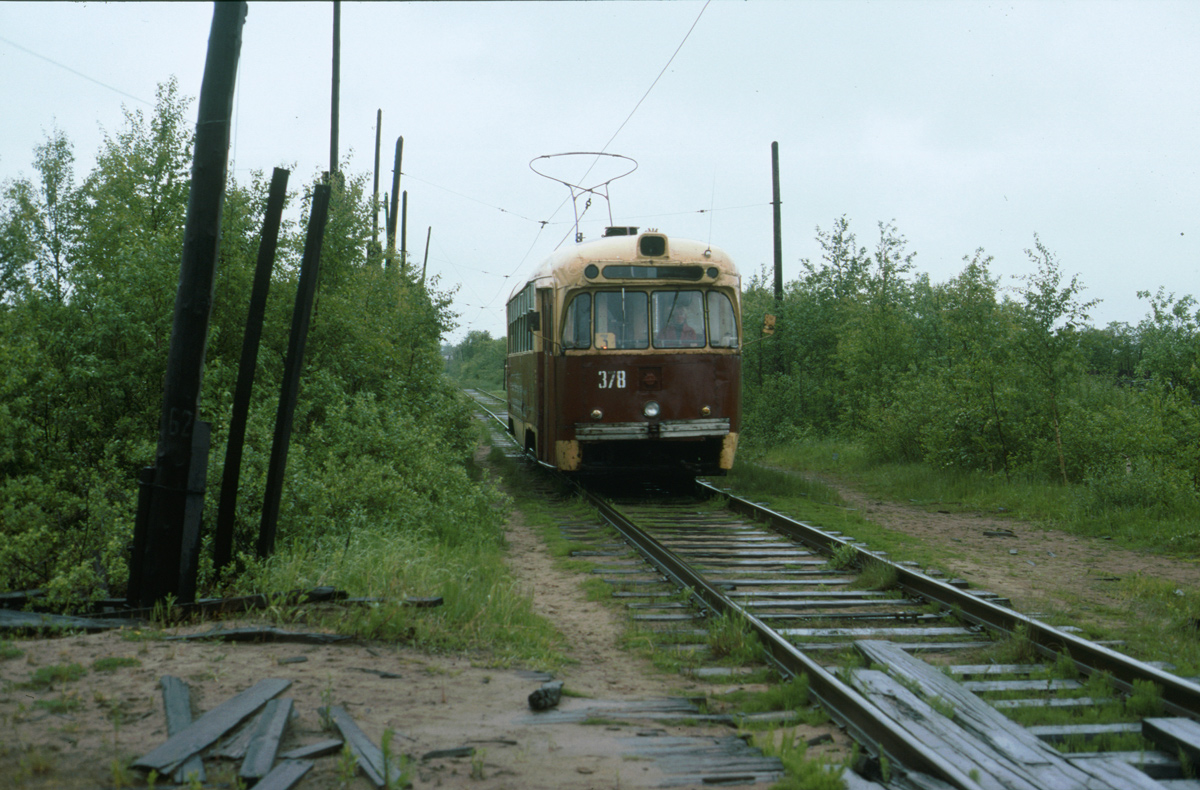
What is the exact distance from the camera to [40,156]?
1293 inches

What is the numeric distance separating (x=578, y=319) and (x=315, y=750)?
8.79 metres

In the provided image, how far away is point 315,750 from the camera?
3.71 metres

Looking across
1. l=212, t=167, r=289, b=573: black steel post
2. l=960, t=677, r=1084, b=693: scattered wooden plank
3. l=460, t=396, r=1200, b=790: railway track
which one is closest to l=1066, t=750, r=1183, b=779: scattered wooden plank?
l=460, t=396, r=1200, b=790: railway track

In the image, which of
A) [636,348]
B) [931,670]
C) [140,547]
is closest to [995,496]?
[636,348]

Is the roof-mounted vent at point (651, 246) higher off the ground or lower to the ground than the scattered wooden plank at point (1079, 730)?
higher

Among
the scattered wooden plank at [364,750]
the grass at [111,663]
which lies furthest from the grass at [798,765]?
the grass at [111,663]

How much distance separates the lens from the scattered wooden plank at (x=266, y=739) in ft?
11.4

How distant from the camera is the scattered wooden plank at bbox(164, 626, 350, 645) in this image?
538 centimetres

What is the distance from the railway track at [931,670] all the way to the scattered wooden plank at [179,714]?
275 centimetres

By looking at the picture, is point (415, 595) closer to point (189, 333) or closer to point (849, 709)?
point (189, 333)

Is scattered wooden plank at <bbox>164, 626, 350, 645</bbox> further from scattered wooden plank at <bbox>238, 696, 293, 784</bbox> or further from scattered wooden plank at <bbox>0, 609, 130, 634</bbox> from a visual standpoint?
scattered wooden plank at <bbox>238, 696, 293, 784</bbox>

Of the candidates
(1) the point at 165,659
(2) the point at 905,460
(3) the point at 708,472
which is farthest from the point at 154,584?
(2) the point at 905,460

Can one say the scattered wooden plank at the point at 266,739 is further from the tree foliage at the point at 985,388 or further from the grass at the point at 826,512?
the tree foliage at the point at 985,388

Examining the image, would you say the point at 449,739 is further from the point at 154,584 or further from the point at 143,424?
the point at 143,424
